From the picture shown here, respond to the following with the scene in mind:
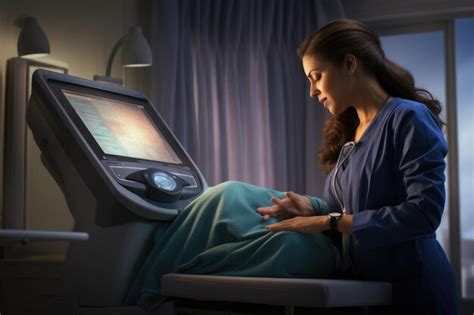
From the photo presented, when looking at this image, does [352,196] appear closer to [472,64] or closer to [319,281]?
[319,281]

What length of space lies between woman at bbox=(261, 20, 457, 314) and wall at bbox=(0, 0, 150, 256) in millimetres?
1267

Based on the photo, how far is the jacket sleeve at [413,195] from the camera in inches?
60.1

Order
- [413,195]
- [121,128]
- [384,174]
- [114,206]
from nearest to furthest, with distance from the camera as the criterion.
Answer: [413,195], [384,174], [114,206], [121,128]

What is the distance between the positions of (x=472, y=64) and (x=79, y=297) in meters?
2.33

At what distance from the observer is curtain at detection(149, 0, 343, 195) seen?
3.18 metres

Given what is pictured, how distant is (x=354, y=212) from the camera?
1.70 meters

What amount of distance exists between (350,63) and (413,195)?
0.43 m

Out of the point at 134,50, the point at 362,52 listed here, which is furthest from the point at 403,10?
the point at 362,52

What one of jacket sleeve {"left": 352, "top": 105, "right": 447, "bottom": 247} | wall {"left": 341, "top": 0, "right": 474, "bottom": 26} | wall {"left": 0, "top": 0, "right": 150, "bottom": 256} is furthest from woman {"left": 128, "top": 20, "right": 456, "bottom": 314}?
wall {"left": 341, "top": 0, "right": 474, "bottom": 26}

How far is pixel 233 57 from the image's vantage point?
3330 mm

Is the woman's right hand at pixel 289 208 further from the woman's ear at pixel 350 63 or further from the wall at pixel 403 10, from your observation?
the wall at pixel 403 10

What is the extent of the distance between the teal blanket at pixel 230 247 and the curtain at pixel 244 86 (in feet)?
4.50

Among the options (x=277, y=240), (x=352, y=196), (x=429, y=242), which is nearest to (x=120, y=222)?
(x=277, y=240)

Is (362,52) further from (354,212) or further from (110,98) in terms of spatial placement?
(110,98)
